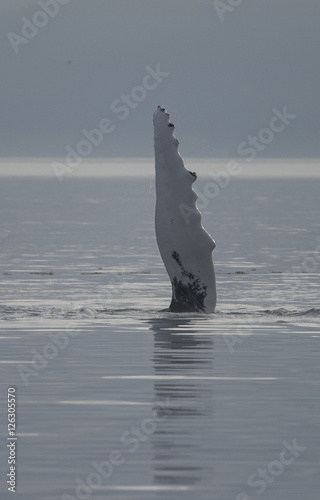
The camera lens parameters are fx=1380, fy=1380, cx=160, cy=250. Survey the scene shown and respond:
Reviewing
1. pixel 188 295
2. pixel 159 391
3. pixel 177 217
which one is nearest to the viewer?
pixel 159 391

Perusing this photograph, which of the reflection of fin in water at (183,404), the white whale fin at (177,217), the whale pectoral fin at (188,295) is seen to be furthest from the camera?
the whale pectoral fin at (188,295)

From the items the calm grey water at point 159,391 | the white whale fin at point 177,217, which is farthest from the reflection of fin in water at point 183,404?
the white whale fin at point 177,217

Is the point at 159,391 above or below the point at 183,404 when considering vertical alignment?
above

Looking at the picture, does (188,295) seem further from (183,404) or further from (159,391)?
(183,404)

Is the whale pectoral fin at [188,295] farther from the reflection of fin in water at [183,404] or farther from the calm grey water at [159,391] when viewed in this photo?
the reflection of fin in water at [183,404]

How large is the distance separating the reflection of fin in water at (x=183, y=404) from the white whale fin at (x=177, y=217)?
1989 millimetres

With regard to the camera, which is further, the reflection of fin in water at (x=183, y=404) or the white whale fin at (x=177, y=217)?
the white whale fin at (x=177, y=217)

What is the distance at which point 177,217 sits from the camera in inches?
942

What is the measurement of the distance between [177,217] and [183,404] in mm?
9038

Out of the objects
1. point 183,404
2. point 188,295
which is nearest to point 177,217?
point 188,295

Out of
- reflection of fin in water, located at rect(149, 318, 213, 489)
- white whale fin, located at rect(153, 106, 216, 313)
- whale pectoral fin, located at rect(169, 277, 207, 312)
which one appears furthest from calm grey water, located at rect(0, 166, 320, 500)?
white whale fin, located at rect(153, 106, 216, 313)

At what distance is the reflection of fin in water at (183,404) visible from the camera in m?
12.2

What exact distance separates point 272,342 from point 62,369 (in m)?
4.21

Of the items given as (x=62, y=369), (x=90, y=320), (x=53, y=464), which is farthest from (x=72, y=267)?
(x=53, y=464)
